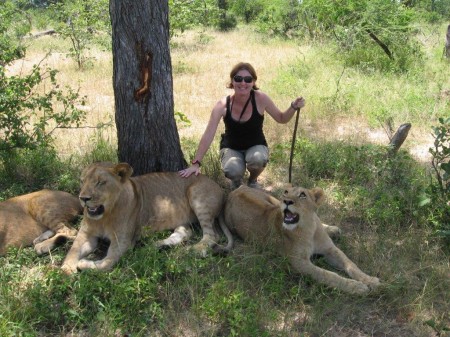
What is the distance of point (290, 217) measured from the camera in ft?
11.4

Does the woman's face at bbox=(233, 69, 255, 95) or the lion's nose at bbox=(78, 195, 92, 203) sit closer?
the lion's nose at bbox=(78, 195, 92, 203)

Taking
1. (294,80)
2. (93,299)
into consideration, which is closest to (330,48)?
(294,80)

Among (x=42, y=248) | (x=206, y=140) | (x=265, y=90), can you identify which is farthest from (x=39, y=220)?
(x=265, y=90)

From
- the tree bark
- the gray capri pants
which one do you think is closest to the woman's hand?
the gray capri pants

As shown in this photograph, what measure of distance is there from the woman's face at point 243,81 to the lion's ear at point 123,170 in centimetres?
153

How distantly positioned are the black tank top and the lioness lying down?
3.85 ft

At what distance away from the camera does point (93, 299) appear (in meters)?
3.00

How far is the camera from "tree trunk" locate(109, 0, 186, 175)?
4094 millimetres

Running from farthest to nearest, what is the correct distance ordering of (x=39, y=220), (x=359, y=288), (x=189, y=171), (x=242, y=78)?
(x=242, y=78) → (x=189, y=171) → (x=39, y=220) → (x=359, y=288)

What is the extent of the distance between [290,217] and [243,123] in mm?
1644

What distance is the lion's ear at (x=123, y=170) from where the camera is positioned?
3.57 meters

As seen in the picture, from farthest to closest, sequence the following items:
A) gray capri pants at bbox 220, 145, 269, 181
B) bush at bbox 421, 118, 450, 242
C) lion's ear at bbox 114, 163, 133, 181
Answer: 1. gray capri pants at bbox 220, 145, 269, 181
2. bush at bbox 421, 118, 450, 242
3. lion's ear at bbox 114, 163, 133, 181

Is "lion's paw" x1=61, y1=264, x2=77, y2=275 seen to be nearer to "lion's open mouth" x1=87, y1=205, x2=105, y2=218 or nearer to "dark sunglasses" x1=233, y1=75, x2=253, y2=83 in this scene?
"lion's open mouth" x1=87, y1=205, x2=105, y2=218

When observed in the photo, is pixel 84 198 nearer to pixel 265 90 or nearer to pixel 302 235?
pixel 302 235
